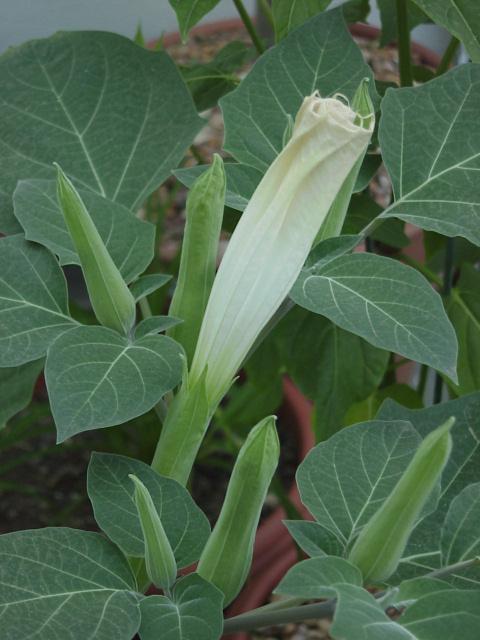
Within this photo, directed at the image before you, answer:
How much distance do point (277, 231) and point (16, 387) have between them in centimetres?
26

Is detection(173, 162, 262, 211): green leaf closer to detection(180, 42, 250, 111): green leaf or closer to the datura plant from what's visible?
the datura plant

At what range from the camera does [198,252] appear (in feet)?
1.40

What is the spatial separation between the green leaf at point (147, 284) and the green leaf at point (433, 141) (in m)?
0.12

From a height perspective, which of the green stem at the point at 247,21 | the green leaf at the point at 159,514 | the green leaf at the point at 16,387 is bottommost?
the green leaf at the point at 16,387

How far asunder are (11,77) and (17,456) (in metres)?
0.60

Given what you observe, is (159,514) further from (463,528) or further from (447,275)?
(447,275)

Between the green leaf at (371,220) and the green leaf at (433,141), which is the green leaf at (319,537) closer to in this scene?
the green leaf at (433,141)

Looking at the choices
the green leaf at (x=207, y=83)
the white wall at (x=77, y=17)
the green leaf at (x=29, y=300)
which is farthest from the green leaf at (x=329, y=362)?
the white wall at (x=77, y=17)

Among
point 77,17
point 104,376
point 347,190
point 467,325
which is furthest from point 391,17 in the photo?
point 77,17

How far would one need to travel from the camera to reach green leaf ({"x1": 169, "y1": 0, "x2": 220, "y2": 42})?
0.56m

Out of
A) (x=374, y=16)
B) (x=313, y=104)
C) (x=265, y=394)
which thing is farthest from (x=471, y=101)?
(x=374, y=16)

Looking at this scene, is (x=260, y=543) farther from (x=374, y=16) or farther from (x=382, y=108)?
(x=374, y=16)

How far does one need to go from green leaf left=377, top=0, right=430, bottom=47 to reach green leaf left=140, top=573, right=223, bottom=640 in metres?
0.48

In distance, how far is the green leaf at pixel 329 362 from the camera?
692 mm
